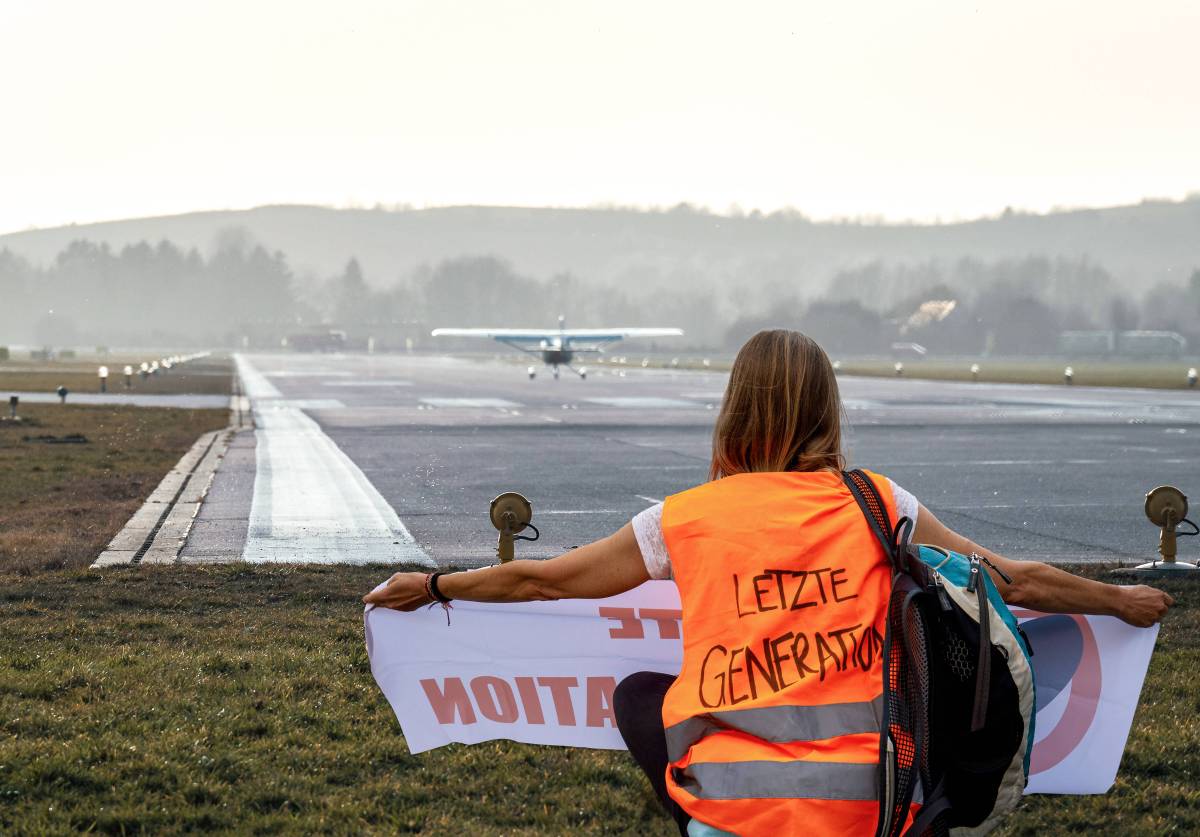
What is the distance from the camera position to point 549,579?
11.7ft

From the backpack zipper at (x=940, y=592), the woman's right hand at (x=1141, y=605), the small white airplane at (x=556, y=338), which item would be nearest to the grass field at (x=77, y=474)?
the woman's right hand at (x=1141, y=605)

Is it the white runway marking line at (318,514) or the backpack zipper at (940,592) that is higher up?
the backpack zipper at (940,592)

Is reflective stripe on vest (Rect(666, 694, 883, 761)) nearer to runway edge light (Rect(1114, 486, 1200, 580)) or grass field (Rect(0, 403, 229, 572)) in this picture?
runway edge light (Rect(1114, 486, 1200, 580))

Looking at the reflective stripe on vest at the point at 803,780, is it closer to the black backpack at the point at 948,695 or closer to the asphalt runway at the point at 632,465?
the black backpack at the point at 948,695

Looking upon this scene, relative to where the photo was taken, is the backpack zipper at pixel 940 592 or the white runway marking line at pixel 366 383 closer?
the backpack zipper at pixel 940 592

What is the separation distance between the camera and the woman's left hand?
155 inches

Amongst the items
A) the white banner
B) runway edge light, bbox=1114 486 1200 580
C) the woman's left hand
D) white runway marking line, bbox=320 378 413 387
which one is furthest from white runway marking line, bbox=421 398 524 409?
the woman's left hand

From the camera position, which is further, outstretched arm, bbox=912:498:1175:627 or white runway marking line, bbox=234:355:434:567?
white runway marking line, bbox=234:355:434:567

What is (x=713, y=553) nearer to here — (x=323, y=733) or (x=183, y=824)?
(x=183, y=824)

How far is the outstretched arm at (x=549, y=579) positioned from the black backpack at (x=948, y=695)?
74 cm

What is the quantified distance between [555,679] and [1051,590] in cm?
186

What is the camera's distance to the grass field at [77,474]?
1123 cm

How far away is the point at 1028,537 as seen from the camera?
1231cm

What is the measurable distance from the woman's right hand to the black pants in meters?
1.35
